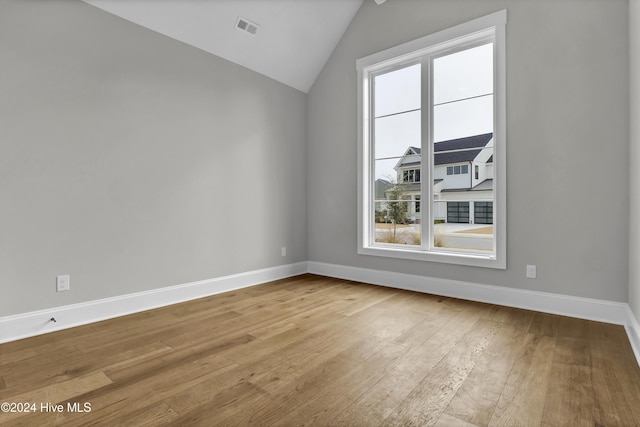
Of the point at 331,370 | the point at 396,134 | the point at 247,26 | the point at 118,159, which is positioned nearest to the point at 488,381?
the point at 331,370

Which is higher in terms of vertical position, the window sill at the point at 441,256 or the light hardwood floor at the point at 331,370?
the window sill at the point at 441,256

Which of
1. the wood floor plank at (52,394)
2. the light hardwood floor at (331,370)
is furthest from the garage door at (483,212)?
the wood floor plank at (52,394)

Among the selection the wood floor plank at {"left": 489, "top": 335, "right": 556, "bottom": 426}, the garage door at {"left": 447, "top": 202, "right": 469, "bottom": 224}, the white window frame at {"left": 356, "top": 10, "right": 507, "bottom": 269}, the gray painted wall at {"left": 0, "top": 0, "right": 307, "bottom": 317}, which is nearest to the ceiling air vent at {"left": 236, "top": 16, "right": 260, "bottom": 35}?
the gray painted wall at {"left": 0, "top": 0, "right": 307, "bottom": 317}

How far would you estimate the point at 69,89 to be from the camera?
2.55 metres

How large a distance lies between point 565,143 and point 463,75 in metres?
1.18

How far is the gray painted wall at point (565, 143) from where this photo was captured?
2.54m

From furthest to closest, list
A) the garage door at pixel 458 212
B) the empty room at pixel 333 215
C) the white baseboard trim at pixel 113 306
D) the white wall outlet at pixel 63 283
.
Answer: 1. the garage door at pixel 458 212
2. the white wall outlet at pixel 63 283
3. the white baseboard trim at pixel 113 306
4. the empty room at pixel 333 215

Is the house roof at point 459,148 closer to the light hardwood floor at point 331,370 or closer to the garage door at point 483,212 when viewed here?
the garage door at point 483,212

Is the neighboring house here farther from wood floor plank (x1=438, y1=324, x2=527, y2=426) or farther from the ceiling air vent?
the ceiling air vent

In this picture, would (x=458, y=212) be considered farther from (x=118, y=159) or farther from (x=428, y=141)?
(x=118, y=159)

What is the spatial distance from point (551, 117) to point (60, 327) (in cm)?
→ 423

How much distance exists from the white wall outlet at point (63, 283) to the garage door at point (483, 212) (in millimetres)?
3562

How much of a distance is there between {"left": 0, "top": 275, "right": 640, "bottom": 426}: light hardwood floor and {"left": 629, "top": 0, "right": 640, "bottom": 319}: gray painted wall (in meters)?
0.39

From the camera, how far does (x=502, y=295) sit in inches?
119
